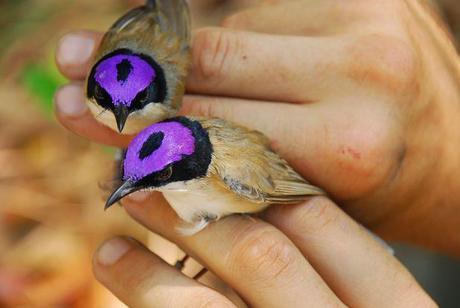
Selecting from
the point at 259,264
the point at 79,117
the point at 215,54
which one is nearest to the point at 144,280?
the point at 259,264

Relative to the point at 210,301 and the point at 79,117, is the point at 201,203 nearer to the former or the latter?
the point at 210,301

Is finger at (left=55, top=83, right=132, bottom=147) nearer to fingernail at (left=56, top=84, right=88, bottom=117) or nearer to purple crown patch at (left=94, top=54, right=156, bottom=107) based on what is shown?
fingernail at (left=56, top=84, right=88, bottom=117)

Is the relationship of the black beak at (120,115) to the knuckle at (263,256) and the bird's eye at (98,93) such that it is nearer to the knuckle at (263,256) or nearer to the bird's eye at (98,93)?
the bird's eye at (98,93)

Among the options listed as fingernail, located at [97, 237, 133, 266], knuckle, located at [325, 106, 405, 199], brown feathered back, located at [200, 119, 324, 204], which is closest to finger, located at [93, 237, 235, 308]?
fingernail, located at [97, 237, 133, 266]

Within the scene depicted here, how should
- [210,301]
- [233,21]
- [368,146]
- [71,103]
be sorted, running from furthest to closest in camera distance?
[233,21]
[71,103]
[368,146]
[210,301]

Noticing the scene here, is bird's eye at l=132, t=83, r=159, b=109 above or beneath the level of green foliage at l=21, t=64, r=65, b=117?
above

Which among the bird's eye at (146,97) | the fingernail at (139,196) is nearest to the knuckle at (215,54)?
the bird's eye at (146,97)

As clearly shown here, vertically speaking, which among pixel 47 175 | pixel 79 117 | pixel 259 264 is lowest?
pixel 47 175
